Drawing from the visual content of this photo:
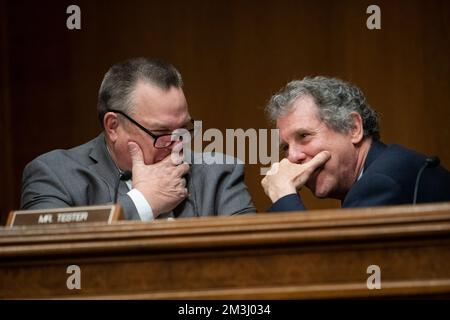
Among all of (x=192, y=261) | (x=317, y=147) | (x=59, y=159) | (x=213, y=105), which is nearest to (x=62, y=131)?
(x=213, y=105)

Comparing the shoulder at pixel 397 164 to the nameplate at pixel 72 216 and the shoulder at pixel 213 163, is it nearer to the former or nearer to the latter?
the shoulder at pixel 213 163

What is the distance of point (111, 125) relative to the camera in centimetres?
353

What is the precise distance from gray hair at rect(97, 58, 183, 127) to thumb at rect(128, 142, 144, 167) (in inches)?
5.0

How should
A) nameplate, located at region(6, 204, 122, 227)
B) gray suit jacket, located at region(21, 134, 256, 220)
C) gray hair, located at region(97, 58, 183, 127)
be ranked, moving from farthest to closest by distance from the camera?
gray hair, located at region(97, 58, 183, 127) → gray suit jacket, located at region(21, 134, 256, 220) → nameplate, located at region(6, 204, 122, 227)

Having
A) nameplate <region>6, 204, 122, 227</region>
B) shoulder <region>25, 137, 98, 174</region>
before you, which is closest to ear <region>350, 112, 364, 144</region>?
shoulder <region>25, 137, 98, 174</region>

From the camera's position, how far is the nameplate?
102 inches

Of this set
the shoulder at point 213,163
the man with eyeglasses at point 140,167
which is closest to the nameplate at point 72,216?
the man with eyeglasses at point 140,167

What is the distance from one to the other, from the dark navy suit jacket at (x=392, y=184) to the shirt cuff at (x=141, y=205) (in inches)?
14.8

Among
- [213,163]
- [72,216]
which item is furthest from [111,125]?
[72,216]

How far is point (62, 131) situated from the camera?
15.4ft

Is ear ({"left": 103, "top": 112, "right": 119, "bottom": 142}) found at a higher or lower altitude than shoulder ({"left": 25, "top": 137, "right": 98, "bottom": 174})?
higher

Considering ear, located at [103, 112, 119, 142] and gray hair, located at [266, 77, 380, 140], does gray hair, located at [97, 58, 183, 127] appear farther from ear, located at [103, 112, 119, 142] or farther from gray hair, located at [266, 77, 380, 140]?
gray hair, located at [266, 77, 380, 140]

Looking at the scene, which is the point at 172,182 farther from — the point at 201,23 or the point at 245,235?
the point at 201,23

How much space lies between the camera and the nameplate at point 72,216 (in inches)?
102
